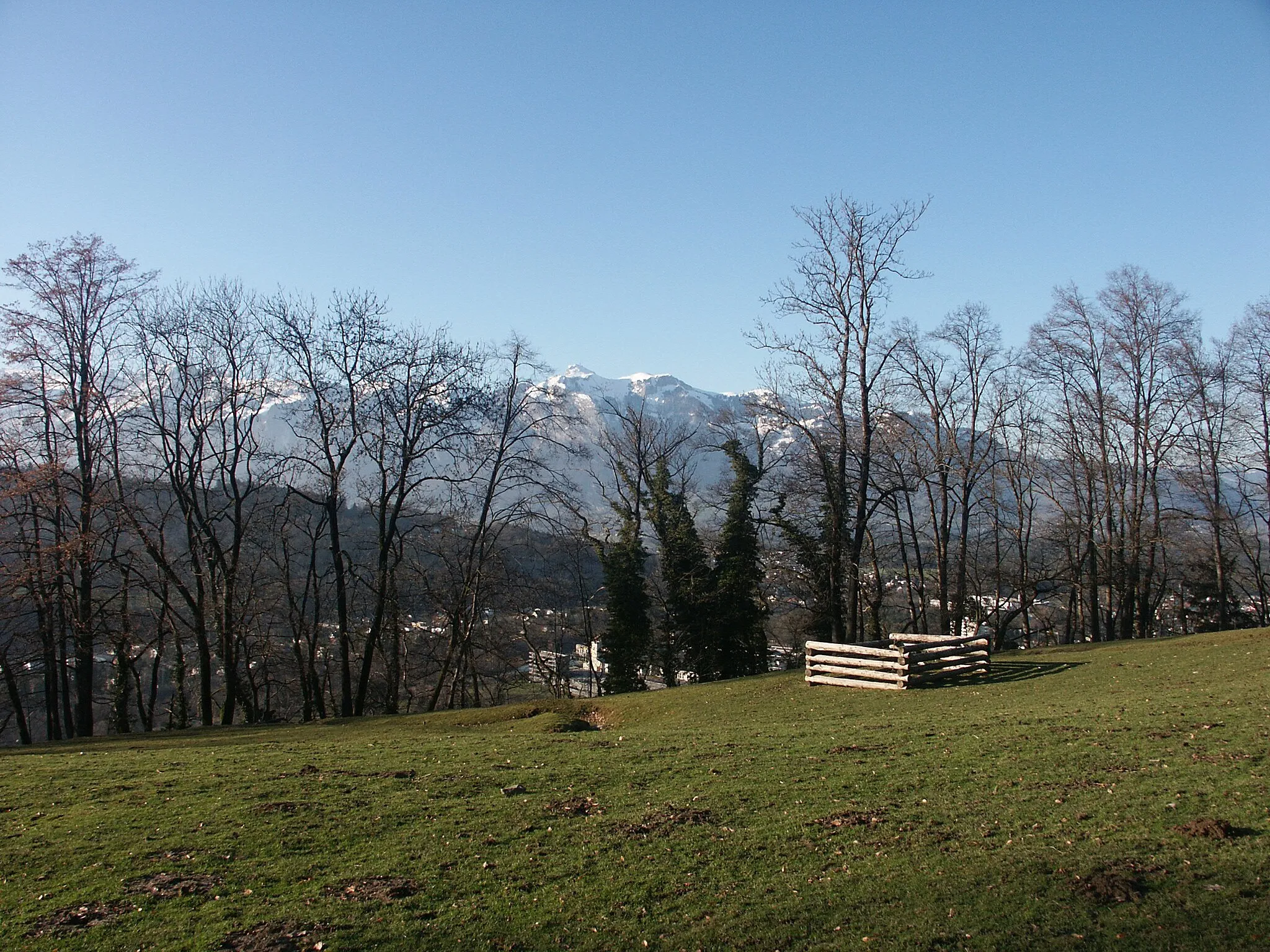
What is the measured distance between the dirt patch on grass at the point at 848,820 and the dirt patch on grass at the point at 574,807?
277cm

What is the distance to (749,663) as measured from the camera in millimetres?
41156

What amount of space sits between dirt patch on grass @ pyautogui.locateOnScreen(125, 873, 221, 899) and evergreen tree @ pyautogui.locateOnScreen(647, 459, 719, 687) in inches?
1271

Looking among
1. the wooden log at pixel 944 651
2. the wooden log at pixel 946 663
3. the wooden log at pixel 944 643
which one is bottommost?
the wooden log at pixel 946 663

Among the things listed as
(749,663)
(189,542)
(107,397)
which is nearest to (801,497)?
(749,663)

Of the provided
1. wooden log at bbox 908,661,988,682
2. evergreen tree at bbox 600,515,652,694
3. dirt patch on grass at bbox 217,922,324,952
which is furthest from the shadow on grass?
dirt patch on grass at bbox 217,922,324,952

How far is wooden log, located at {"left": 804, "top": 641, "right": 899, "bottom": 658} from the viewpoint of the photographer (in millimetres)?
22828

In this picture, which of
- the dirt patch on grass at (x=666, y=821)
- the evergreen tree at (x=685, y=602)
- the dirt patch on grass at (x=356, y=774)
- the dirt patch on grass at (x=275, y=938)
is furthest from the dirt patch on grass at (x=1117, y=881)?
the evergreen tree at (x=685, y=602)

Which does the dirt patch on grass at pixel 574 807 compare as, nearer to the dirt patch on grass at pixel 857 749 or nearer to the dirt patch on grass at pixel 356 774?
the dirt patch on grass at pixel 356 774

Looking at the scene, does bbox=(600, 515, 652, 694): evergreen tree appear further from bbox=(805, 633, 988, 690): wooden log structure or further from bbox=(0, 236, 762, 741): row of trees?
bbox=(805, 633, 988, 690): wooden log structure

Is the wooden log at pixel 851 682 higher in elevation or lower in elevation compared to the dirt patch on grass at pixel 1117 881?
lower

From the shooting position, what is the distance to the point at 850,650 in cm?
2378

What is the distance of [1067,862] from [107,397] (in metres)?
32.2

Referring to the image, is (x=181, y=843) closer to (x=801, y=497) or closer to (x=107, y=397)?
(x=107, y=397)

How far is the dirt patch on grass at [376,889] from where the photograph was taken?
7535 mm
